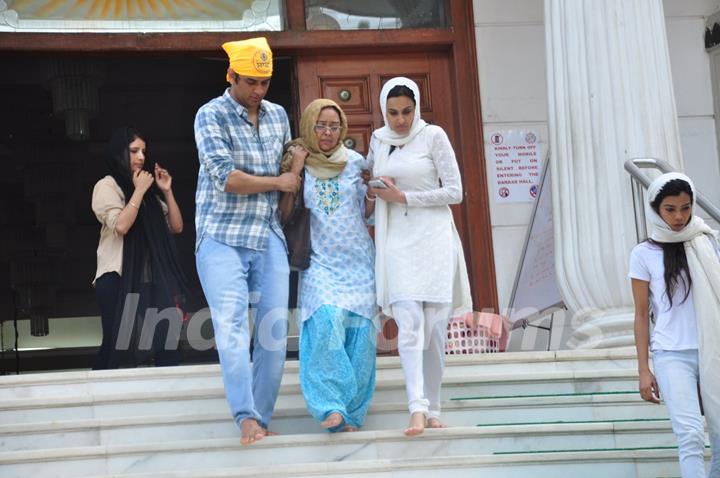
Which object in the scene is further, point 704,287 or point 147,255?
point 147,255

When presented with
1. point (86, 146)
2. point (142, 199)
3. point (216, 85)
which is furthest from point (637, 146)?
point (86, 146)

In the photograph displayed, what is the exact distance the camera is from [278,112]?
7734 millimetres

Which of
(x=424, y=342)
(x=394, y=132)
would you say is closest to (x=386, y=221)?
(x=394, y=132)

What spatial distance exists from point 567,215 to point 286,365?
210cm

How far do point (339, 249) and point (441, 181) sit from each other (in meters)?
0.62

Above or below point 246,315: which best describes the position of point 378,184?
above

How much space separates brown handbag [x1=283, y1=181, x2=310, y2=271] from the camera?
759cm

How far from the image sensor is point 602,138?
9.14 m

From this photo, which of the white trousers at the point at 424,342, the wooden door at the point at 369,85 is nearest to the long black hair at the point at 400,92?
the white trousers at the point at 424,342

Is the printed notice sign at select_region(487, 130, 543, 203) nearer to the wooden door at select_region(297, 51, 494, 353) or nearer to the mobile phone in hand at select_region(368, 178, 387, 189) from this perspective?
the wooden door at select_region(297, 51, 494, 353)

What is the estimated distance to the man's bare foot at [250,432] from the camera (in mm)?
7023

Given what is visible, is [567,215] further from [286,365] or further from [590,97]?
[286,365]

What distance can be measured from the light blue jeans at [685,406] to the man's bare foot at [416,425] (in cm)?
124

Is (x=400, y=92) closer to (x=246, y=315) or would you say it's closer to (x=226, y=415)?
(x=246, y=315)
